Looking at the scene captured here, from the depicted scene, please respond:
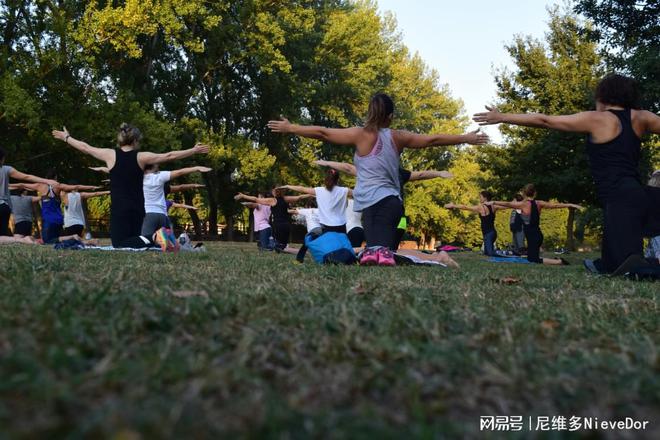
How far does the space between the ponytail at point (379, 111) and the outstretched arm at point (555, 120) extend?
1495mm

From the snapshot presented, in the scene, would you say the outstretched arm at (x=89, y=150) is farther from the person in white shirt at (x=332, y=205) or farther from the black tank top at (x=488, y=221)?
the black tank top at (x=488, y=221)

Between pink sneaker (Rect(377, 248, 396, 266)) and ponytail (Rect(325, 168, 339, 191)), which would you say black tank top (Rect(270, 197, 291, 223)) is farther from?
pink sneaker (Rect(377, 248, 396, 266))

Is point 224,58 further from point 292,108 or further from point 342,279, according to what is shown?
point 342,279

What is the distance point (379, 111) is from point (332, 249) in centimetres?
187

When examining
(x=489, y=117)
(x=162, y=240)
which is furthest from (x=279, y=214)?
(x=489, y=117)

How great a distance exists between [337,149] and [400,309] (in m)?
35.4

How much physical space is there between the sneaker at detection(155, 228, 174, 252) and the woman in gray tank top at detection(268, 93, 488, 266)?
4145mm

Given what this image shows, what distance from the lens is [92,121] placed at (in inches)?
981

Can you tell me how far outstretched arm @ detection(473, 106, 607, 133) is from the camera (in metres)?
6.92

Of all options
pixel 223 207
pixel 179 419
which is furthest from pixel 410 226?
pixel 179 419

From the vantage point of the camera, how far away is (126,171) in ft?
35.1

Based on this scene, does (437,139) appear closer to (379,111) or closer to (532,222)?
(379,111)

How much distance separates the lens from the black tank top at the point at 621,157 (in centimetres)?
700

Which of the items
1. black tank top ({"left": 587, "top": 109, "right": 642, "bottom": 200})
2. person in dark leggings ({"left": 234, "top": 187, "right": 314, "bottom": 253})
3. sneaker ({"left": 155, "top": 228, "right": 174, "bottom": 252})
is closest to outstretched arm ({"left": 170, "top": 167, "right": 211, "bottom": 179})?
sneaker ({"left": 155, "top": 228, "right": 174, "bottom": 252})
